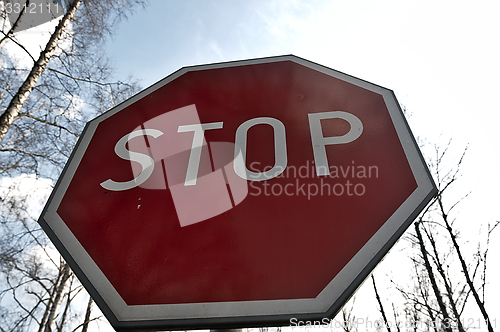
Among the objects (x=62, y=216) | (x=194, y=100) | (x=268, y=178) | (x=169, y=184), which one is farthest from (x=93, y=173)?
(x=268, y=178)

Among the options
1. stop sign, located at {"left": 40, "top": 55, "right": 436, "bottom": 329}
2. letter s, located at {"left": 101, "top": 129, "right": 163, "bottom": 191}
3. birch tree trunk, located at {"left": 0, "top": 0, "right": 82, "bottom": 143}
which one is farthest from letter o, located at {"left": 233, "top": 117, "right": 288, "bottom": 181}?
birch tree trunk, located at {"left": 0, "top": 0, "right": 82, "bottom": 143}

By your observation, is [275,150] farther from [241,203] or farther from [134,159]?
[134,159]

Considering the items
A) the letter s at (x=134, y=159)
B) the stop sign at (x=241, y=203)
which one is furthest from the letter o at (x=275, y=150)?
the letter s at (x=134, y=159)

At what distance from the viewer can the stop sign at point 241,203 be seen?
0.63 meters

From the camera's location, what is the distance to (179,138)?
98 centimetres

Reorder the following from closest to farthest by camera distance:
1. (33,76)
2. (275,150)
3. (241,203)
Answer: (241,203) < (275,150) < (33,76)

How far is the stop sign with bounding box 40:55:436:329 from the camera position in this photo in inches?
24.7

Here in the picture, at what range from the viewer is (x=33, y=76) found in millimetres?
5273

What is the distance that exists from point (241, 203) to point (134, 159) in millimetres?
437

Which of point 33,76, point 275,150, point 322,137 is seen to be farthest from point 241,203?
point 33,76

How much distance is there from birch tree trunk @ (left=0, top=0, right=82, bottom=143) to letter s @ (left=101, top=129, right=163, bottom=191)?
213 inches

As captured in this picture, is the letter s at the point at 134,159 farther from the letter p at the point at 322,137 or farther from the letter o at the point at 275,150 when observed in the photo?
the letter p at the point at 322,137

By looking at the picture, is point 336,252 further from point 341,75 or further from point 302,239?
point 341,75

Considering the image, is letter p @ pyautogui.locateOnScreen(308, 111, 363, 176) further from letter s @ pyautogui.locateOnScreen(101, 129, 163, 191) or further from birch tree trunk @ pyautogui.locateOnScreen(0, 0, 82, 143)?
birch tree trunk @ pyautogui.locateOnScreen(0, 0, 82, 143)
